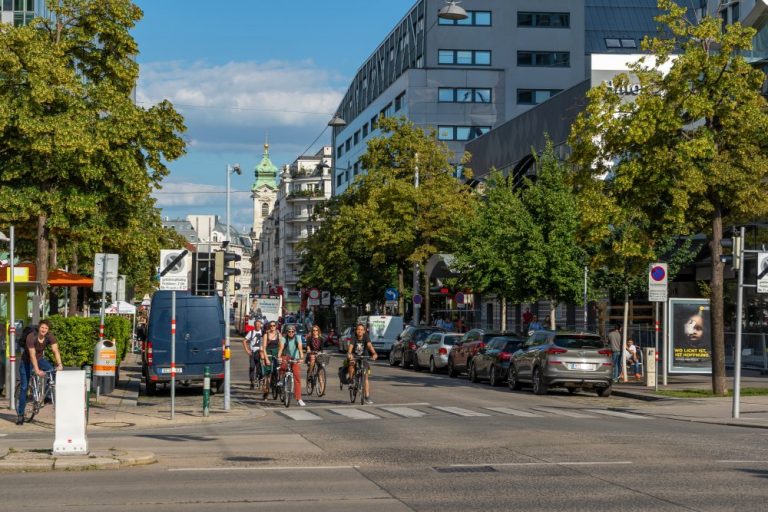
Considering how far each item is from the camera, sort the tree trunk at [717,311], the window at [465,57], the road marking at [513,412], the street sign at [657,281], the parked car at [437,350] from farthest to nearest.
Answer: the window at [465,57] < the parked car at [437,350] < the street sign at [657,281] < the tree trunk at [717,311] < the road marking at [513,412]

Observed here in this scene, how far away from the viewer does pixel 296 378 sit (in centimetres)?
2638

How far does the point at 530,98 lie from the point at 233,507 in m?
84.5

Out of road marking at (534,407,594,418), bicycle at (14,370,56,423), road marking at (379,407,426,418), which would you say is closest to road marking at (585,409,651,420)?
road marking at (534,407,594,418)

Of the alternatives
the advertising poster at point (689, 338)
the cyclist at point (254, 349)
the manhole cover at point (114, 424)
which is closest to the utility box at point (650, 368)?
the advertising poster at point (689, 338)

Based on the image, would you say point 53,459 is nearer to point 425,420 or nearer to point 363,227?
point 425,420

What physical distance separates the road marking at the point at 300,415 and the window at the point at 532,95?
231 feet

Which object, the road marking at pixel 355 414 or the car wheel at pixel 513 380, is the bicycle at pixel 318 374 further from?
the car wheel at pixel 513 380

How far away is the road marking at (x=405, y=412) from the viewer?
2324cm

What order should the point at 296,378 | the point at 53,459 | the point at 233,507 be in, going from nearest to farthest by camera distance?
the point at 233,507 < the point at 53,459 < the point at 296,378

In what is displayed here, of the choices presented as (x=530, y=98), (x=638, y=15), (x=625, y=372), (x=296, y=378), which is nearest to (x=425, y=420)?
(x=296, y=378)

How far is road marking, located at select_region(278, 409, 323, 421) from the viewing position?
2277 cm

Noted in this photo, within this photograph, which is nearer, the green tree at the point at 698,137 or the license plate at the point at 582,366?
the green tree at the point at 698,137

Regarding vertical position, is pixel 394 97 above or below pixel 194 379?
above

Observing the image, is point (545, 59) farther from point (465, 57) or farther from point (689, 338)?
point (689, 338)
